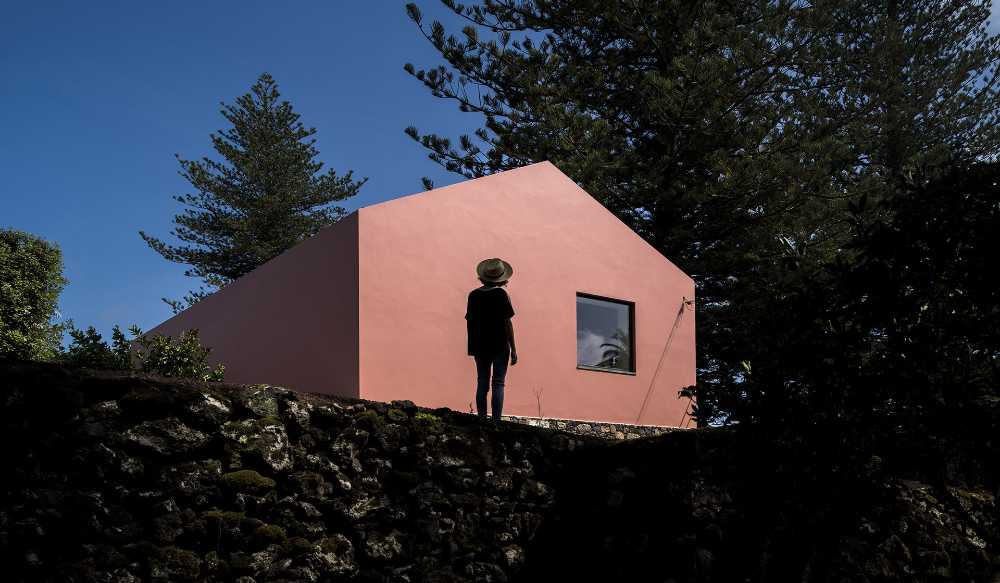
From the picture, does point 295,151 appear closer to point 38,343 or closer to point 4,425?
point 38,343

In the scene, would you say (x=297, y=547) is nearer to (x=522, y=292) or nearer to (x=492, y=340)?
(x=492, y=340)

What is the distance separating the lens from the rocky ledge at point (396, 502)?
454cm

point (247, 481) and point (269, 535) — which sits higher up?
point (247, 481)

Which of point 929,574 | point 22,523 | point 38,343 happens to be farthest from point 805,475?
point 38,343

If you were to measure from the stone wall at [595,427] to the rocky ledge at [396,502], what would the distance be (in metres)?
3.38

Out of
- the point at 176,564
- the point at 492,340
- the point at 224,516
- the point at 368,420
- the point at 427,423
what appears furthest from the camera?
the point at 492,340

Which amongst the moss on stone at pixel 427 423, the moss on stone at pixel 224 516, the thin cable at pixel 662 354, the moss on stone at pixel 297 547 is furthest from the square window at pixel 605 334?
the moss on stone at pixel 224 516

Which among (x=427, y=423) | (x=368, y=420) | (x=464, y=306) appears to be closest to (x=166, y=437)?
(x=368, y=420)

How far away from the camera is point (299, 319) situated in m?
10.1

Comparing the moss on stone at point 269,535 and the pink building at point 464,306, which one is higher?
the pink building at point 464,306

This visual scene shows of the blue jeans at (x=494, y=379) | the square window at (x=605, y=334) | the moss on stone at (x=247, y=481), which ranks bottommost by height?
the moss on stone at (x=247, y=481)

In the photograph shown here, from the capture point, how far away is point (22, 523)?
4309 millimetres

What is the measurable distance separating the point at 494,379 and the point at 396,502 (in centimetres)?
180

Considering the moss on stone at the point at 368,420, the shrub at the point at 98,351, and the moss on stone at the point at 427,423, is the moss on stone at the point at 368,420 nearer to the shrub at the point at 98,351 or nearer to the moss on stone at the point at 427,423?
the moss on stone at the point at 427,423
